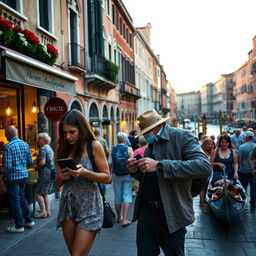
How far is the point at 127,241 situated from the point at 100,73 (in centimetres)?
1218

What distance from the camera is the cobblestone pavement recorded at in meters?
5.07

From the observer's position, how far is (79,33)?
14.6 m

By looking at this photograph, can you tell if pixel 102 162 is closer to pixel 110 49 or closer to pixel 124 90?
pixel 110 49

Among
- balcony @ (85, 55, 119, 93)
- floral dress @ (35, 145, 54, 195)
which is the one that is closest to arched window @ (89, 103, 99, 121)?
balcony @ (85, 55, 119, 93)

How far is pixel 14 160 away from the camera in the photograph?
6.00 m

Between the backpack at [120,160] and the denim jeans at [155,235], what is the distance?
3785 millimetres

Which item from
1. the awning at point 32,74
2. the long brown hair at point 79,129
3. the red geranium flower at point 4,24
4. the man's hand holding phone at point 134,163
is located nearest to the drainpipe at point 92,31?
the awning at point 32,74

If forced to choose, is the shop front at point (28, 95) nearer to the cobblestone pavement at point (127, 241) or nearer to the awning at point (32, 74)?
the awning at point (32, 74)

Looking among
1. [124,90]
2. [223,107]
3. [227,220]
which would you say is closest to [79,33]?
[124,90]

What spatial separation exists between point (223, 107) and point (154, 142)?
111933mm

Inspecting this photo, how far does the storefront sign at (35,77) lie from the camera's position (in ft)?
22.1

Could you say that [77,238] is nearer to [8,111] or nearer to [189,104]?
[8,111]

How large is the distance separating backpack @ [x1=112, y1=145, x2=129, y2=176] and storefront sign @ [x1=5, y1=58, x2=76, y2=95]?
8.36ft

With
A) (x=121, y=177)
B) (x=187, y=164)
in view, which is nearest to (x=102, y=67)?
(x=121, y=177)
